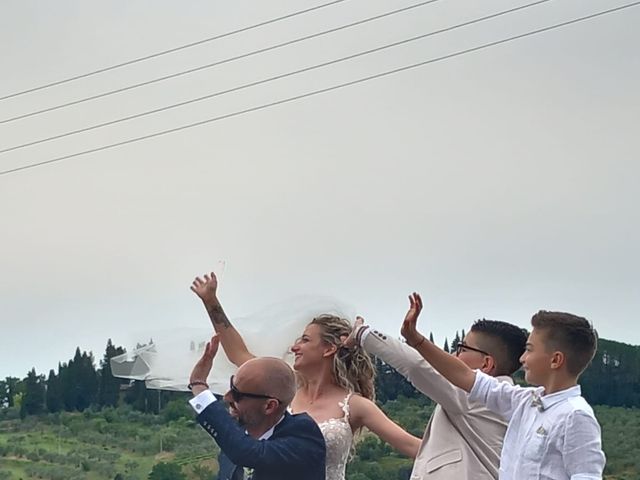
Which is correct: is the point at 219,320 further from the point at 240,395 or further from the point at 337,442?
the point at 240,395

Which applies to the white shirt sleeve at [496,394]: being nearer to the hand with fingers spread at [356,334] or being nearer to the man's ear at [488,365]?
the man's ear at [488,365]

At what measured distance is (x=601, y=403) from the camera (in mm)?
4875

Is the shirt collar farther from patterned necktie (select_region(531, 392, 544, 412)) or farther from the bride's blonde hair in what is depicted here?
the bride's blonde hair

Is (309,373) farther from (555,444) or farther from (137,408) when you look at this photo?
(137,408)

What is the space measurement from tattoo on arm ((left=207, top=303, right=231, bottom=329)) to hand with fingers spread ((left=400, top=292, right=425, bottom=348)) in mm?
1216

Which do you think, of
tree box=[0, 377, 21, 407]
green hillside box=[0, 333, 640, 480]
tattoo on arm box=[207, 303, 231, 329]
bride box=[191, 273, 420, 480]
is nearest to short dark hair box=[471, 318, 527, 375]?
bride box=[191, 273, 420, 480]

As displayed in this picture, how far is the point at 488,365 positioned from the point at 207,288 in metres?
1.21

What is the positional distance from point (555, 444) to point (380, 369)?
197cm

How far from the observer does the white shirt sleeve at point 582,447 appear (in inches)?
90.7

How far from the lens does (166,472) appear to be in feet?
19.1

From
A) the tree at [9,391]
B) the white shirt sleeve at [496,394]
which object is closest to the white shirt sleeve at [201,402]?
the white shirt sleeve at [496,394]

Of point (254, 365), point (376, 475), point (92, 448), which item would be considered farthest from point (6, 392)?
point (254, 365)

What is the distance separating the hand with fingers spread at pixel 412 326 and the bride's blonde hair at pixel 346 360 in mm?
722

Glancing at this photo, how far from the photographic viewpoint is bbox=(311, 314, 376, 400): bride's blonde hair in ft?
11.1
